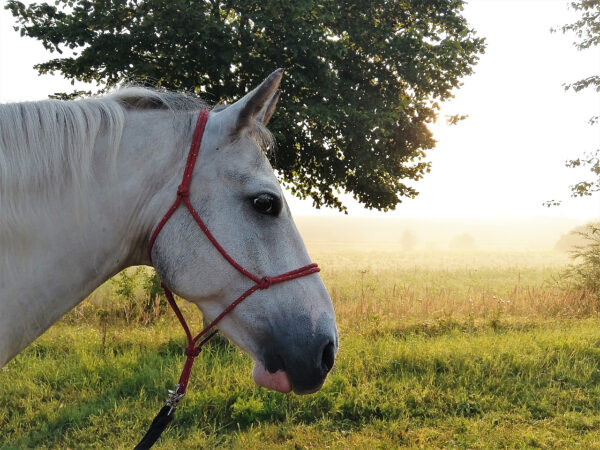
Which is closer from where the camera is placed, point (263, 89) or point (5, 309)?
point (5, 309)

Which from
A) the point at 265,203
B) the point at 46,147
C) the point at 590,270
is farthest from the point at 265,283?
the point at 590,270

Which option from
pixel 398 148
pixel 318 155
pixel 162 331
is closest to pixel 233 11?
pixel 318 155

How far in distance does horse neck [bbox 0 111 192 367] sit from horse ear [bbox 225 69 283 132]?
0.86 ft

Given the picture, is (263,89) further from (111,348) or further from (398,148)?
(398,148)

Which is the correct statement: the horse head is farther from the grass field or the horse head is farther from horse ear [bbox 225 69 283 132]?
the grass field

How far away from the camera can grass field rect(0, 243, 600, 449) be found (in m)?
4.07

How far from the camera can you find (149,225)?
5.40 ft

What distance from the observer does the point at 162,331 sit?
7035mm

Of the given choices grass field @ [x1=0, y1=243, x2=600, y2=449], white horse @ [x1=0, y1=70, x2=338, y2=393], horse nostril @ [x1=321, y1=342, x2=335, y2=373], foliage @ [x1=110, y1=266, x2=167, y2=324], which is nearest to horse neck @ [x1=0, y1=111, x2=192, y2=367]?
white horse @ [x1=0, y1=70, x2=338, y2=393]

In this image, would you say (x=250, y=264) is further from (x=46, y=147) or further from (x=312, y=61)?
(x=312, y=61)

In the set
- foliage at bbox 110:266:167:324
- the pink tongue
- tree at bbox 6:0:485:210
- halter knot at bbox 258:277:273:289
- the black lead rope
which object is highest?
tree at bbox 6:0:485:210

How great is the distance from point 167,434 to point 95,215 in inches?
129

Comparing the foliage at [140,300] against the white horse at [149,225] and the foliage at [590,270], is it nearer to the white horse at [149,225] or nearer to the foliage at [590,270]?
the white horse at [149,225]

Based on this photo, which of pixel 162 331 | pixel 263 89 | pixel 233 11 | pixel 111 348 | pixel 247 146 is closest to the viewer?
pixel 263 89
